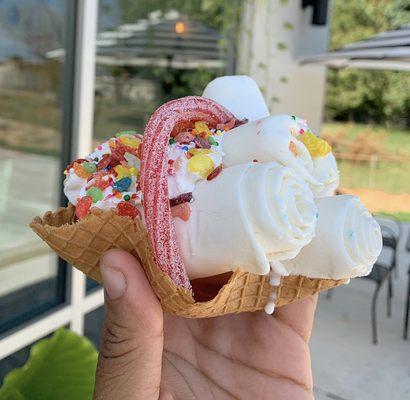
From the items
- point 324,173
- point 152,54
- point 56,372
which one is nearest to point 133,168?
point 324,173

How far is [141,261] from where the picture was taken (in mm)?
1208

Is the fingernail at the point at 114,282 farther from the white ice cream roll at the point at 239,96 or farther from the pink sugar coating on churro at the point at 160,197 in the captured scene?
the white ice cream roll at the point at 239,96

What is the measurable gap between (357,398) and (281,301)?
2.64 meters

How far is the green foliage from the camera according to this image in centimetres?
1684

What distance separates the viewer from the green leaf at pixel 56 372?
1687mm

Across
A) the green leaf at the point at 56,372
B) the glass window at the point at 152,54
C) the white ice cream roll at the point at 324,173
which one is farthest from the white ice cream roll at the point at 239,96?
the glass window at the point at 152,54

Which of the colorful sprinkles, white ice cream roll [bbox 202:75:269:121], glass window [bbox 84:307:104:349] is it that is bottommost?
glass window [bbox 84:307:104:349]

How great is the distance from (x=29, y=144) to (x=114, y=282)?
2.45m

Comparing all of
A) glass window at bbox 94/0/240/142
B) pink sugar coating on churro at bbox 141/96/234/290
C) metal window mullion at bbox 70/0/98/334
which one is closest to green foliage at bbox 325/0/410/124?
glass window at bbox 94/0/240/142

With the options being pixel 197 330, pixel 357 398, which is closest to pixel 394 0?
pixel 357 398

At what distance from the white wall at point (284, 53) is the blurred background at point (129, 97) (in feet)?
0.04

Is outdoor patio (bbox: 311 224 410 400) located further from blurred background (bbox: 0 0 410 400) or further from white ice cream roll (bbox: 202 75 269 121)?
white ice cream roll (bbox: 202 75 269 121)

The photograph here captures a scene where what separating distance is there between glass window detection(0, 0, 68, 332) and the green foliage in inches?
571

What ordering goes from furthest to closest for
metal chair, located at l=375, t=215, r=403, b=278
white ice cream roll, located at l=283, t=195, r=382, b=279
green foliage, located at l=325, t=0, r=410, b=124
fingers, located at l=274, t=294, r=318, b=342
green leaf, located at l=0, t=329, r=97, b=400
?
→ green foliage, located at l=325, t=0, r=410, b=124
metal chair, located at l=375, t=215, r=403, b=278
green leaf, located at l=0, t=329, r=97, b=400
fingers, located at l=274, t=294, r=318, b=342
white ice cream roll, located at l=283, t=195, r=382, b=279
